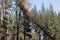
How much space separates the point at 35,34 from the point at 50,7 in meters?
22.3

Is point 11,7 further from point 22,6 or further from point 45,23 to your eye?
point 45,23

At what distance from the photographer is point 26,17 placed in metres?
47.0

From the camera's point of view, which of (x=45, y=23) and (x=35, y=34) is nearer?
(x=35, y=34)

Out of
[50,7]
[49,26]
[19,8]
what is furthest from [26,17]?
[50,7]

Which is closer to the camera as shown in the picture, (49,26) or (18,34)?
(18,34)

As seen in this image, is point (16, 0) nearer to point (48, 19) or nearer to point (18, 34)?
point (18, 34)

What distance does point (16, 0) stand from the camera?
46.4 metres

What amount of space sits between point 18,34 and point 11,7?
5603mm

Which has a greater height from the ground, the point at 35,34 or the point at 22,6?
the point at 22,6

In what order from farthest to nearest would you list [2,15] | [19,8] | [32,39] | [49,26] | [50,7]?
[50,7]
[49,26]
[32,39]
[19,8]
[2,15]

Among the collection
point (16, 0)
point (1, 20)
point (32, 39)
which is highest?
point (16, 0)

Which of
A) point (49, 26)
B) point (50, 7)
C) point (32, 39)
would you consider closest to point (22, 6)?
point (32, 39)

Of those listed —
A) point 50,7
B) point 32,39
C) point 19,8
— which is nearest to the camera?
point 19,8

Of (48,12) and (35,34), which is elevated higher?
(48,12)
